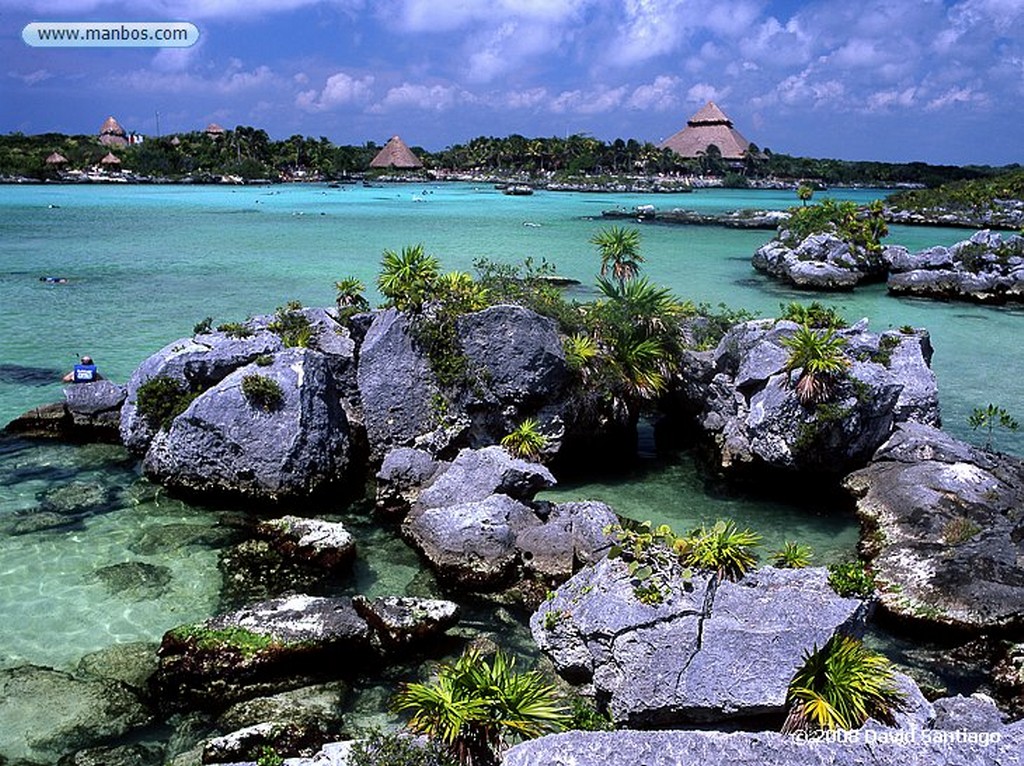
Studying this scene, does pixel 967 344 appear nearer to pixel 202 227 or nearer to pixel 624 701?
pixel 624 701

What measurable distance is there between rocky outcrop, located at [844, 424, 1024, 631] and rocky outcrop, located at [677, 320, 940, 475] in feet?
2.71

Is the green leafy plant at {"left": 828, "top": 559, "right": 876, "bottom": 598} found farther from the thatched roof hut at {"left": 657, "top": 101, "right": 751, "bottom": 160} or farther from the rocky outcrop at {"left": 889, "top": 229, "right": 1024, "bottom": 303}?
the thatched roof hut at {"left": 657, "top": 101, "right": 751, "bottom": 160}

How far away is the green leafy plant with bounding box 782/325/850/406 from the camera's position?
56.2 ft

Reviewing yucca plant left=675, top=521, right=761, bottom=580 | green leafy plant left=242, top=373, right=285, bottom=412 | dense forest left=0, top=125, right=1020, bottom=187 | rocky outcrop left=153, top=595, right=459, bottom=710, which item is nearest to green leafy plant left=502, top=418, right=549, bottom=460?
green leafy plant left=242, top=373, right=285, bottom=412

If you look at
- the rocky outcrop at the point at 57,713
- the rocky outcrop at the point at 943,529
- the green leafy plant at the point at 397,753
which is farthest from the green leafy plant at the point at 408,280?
the green leafy plant at the point at 397,753

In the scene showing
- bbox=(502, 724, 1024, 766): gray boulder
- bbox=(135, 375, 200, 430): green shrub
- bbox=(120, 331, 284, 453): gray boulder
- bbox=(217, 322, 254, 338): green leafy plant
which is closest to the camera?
bbox=(502, 724, 1024, 766): gray boulder

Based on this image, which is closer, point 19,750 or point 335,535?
point 19,750

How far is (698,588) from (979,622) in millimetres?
5924

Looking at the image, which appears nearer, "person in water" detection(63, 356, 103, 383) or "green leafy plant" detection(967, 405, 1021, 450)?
"green leafy plant" detection(967, 405, 1021, 450)

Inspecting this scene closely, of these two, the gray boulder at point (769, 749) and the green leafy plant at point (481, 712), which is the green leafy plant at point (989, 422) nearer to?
the gray boulder at point (769, 749)

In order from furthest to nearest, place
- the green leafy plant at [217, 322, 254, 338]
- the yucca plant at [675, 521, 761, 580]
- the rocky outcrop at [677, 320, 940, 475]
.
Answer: the green leafy plant at [217, 322, 254, 338]
the rocky outcrop at [677, 320, 940, 475]
the yucca plant at [675, 521, 761, 580]

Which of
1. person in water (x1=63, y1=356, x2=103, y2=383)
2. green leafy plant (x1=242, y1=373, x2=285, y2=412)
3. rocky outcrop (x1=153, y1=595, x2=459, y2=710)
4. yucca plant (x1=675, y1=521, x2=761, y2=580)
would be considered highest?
green leafy plant (x1=242, y1=373, x2=285, y2=412)

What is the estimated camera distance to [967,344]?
112 ft

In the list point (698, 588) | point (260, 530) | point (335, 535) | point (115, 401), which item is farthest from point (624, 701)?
point (115, 401)
